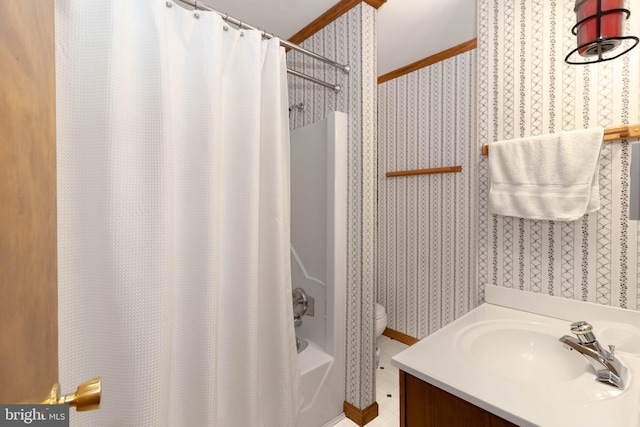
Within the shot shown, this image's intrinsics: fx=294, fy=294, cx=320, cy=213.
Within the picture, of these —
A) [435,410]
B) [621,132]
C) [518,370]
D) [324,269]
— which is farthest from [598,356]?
[324,269]

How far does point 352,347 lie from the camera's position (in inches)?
66.7

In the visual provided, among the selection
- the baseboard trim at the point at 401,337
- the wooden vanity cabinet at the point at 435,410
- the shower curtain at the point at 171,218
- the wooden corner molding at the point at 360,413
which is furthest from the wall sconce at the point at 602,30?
the baseboard trim at the point at 401,337

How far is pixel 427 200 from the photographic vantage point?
88.6 inches

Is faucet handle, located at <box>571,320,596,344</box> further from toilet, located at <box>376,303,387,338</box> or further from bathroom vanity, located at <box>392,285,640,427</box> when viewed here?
toilet, located at <box>376,303,387,338</box>

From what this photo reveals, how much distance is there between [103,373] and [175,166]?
26.9 inches

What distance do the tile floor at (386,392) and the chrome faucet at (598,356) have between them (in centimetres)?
107

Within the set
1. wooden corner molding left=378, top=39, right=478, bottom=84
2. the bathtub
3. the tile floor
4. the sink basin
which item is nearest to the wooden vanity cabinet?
the sink basin

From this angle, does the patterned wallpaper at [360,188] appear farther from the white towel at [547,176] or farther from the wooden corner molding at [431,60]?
the wooden corner molding at [431,60]

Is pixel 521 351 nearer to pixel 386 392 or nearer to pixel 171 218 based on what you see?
pixel 386 392

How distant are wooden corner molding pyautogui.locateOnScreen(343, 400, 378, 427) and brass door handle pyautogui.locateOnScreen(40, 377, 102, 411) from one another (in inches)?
61.7

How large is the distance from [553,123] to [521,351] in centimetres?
98

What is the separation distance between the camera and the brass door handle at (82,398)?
420 mm

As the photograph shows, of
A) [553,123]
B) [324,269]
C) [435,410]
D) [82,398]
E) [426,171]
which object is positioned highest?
[553,123]

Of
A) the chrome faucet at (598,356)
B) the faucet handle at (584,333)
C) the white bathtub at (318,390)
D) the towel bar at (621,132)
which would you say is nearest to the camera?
the chrome faucet at (598,356)
